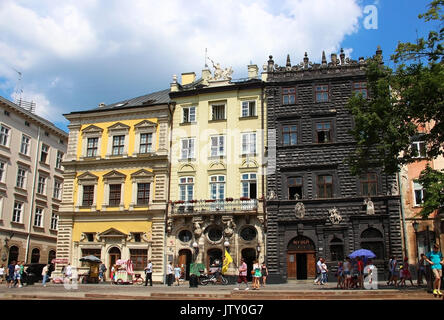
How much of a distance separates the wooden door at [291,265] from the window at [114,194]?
15073 millimetres

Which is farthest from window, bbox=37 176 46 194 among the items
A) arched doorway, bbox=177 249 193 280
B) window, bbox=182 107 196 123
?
arched doorway, bbox=177 249 193 280

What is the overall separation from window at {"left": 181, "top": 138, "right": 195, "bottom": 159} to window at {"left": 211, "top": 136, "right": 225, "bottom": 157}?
1.71 m

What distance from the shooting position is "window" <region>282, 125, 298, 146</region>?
3606 centimetres

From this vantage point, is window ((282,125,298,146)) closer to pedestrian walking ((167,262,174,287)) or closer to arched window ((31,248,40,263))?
pedestrian walking ((167,262,174,287))

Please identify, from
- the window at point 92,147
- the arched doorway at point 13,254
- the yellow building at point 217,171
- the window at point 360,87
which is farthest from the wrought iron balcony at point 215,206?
the arched doorway at point 13,254

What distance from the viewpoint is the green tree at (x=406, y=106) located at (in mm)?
20969

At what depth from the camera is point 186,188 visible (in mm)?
37781

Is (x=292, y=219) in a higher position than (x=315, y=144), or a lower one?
lower

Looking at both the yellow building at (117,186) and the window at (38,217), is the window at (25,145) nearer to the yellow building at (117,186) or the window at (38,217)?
the window at (38,217)
